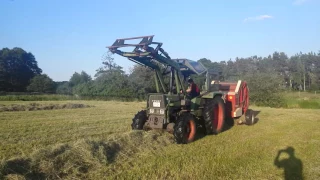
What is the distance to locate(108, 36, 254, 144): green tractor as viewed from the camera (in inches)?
333

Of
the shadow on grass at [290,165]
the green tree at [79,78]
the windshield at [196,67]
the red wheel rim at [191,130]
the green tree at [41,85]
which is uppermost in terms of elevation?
the green tree at [79,78]

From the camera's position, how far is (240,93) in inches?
522

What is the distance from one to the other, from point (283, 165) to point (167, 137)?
3.40 meters

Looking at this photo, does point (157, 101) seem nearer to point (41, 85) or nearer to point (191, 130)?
point (191, 130)

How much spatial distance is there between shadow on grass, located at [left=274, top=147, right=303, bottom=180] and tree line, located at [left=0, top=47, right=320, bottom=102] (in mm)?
23461

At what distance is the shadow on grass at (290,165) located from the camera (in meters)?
5.78

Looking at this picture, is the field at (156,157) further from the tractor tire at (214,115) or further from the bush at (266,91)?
the bush at (266,91)

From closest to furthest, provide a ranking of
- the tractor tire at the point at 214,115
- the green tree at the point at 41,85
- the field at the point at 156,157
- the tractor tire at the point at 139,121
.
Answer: the field at the point at 156,157, the tractor tire at the point at 139,121, the tractor tire at the point at 214,115, the green tree at the point at 41,85

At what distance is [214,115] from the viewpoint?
35.9 ft

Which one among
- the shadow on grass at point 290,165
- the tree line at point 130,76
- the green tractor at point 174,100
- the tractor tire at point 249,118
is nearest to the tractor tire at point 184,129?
the green tractor at point 174,100

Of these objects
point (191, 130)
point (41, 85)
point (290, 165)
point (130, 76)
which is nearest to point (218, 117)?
point (191, 130)

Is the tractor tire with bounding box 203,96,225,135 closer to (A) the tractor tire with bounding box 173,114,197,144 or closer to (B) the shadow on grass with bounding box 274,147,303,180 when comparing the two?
(A) the tractor tire with bounding box 173,114,197,144

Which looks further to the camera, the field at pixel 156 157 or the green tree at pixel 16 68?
the green tree at pixel 16 68

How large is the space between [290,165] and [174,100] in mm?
3847
